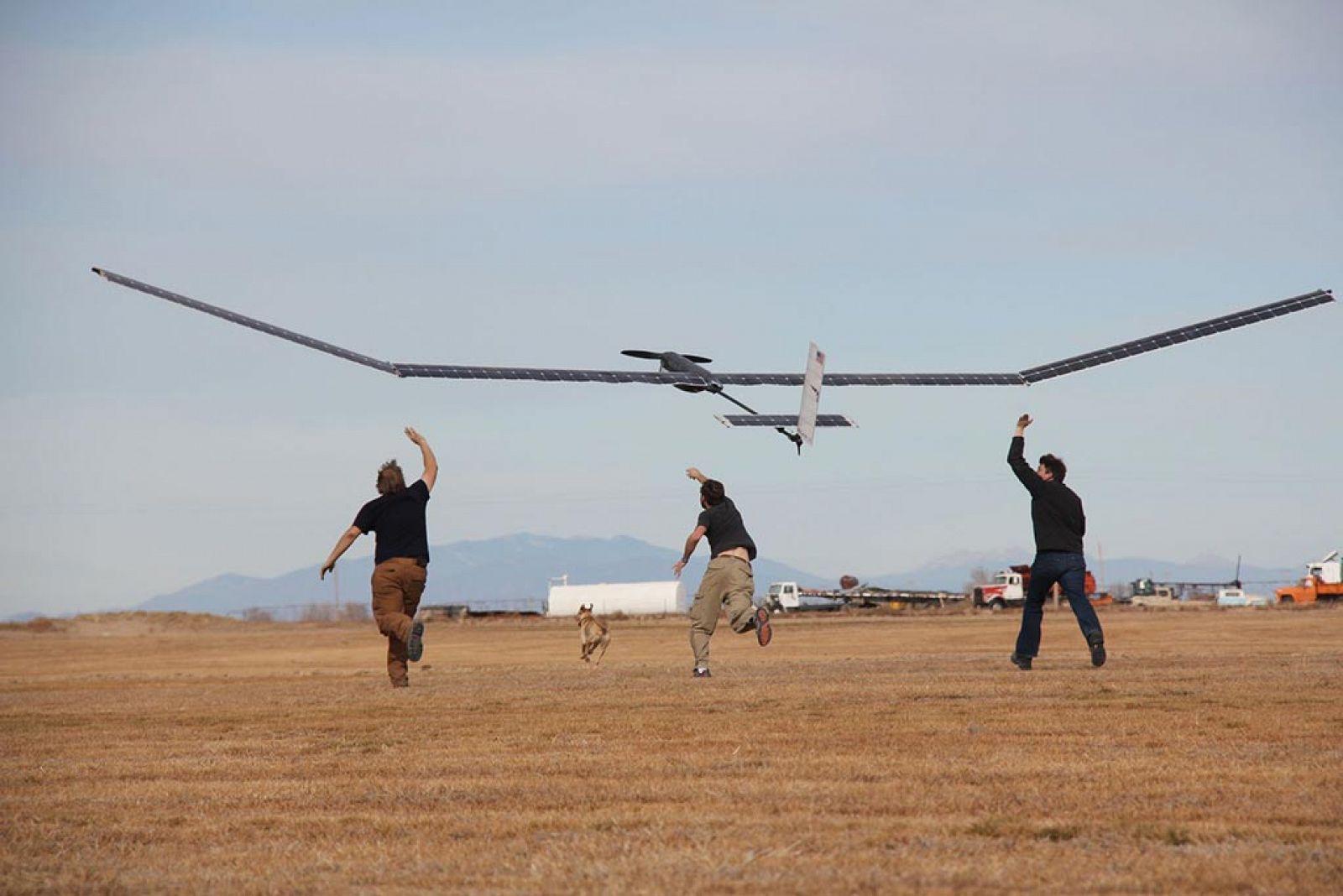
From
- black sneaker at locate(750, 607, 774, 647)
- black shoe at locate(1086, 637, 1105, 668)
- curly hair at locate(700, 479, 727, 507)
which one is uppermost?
curly hair at locate(700, 479, 727, 507)

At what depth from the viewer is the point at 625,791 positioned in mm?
9133

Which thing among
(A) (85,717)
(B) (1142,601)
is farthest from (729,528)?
(B) (1142,601)

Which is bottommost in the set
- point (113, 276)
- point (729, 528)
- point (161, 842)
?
point (161, 842)

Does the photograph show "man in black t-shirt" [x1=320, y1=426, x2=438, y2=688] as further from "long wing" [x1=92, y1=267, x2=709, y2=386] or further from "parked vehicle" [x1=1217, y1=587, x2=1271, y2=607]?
"parked vehicle" [x1=1217, y1=587, x2=1271, y2=607]

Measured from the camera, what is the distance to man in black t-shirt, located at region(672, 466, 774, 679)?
18938 mm

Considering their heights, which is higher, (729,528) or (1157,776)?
(729,528)

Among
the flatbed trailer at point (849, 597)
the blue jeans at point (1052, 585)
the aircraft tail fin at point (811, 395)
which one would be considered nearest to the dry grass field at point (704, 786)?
the blue jeans at point (1052, 585)

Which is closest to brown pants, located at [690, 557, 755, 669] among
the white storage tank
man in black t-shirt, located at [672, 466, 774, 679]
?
man in black t-shirt, located at [672, 466, 774, 679]

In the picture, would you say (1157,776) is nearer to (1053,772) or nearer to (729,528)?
(1053,772)

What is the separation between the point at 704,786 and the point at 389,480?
1030 centimetres

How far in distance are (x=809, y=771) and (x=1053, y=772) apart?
1351mm

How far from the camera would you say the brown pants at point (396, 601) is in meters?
18.5

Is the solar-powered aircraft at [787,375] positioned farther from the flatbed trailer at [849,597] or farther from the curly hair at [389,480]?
the flatbed trailer at [849,597]

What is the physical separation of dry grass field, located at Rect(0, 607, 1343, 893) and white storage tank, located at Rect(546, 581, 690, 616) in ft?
305
